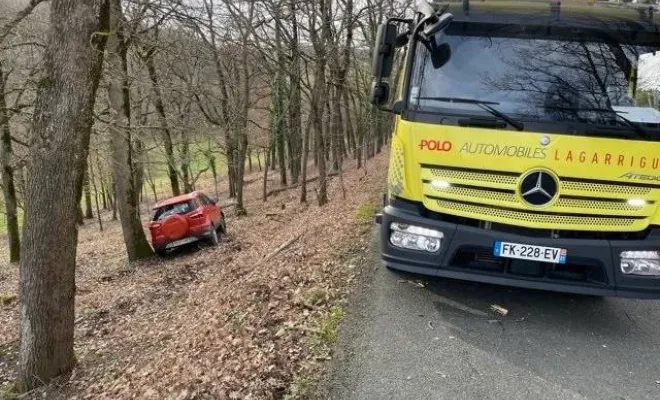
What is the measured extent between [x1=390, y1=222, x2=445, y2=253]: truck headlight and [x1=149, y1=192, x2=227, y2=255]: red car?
11215 mm

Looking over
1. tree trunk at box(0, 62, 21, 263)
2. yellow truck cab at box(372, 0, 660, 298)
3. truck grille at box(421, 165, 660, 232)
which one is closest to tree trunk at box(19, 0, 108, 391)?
yellow truck cab at box(372, 0, 660, 298)

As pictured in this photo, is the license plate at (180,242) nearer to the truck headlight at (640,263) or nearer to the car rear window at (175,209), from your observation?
the car rear window at (175,209)

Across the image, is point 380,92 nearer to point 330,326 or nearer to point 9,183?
point 330,326

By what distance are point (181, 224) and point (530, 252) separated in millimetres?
12191

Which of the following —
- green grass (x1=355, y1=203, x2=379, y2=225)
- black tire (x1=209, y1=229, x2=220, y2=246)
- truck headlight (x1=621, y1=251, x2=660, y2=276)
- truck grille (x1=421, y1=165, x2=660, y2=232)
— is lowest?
black tire (x1=209, y1=229, x2=220, y2=246)

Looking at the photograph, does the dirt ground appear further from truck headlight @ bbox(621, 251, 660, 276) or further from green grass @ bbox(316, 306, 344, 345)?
truck headlight @ bbox(621, 251, 660, 276)

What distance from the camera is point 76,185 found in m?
5.89

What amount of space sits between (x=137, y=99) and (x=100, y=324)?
1256cm

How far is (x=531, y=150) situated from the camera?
459cm

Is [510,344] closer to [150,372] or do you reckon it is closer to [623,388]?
[623,388]

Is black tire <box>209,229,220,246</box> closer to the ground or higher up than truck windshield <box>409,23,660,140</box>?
closer to the ground

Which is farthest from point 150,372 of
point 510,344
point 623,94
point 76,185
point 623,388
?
point 623,94

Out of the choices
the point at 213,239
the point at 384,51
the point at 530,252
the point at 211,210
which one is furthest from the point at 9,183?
the point at 530,252

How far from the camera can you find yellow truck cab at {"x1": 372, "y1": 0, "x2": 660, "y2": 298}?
15.1 ft
